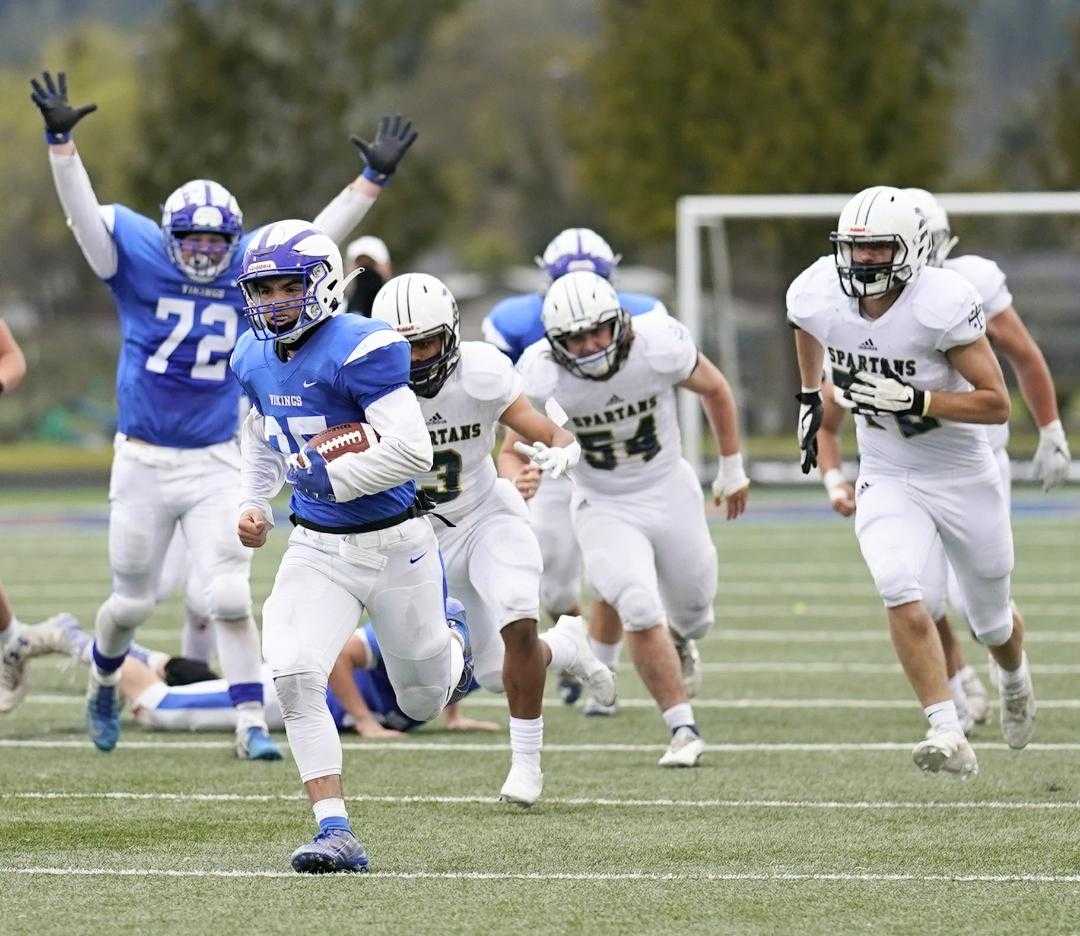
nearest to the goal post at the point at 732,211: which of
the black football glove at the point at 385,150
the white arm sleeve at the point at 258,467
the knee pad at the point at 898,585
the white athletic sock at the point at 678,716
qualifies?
the black football glove at the point at 385,150

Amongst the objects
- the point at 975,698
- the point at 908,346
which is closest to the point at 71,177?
the point at 908,346

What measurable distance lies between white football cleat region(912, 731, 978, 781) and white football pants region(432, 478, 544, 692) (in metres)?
1.22

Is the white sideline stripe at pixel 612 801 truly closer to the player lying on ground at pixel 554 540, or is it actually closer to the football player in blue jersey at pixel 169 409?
the football player in blue jersey at pixel 169 409

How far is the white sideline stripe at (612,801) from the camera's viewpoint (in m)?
6.34

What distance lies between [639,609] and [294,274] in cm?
227

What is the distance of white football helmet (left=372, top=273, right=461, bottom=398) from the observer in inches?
255

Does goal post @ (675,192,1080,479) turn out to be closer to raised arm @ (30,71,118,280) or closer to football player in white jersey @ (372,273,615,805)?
raised arm @ (30,71,118,280)

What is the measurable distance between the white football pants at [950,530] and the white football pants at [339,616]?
1.44m

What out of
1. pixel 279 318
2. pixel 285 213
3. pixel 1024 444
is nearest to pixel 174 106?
pixel 285 213

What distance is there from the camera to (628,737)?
→ 7.96 m

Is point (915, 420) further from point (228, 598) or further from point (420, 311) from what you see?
point (228, 598)

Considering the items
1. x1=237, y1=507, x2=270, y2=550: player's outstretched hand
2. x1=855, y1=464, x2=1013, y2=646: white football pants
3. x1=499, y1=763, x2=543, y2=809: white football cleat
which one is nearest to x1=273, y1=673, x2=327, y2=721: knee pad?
x1=237, y1=507, x2=270, y2=550: player's outstretched hand

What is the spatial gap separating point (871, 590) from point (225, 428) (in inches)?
235

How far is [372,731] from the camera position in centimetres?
796
